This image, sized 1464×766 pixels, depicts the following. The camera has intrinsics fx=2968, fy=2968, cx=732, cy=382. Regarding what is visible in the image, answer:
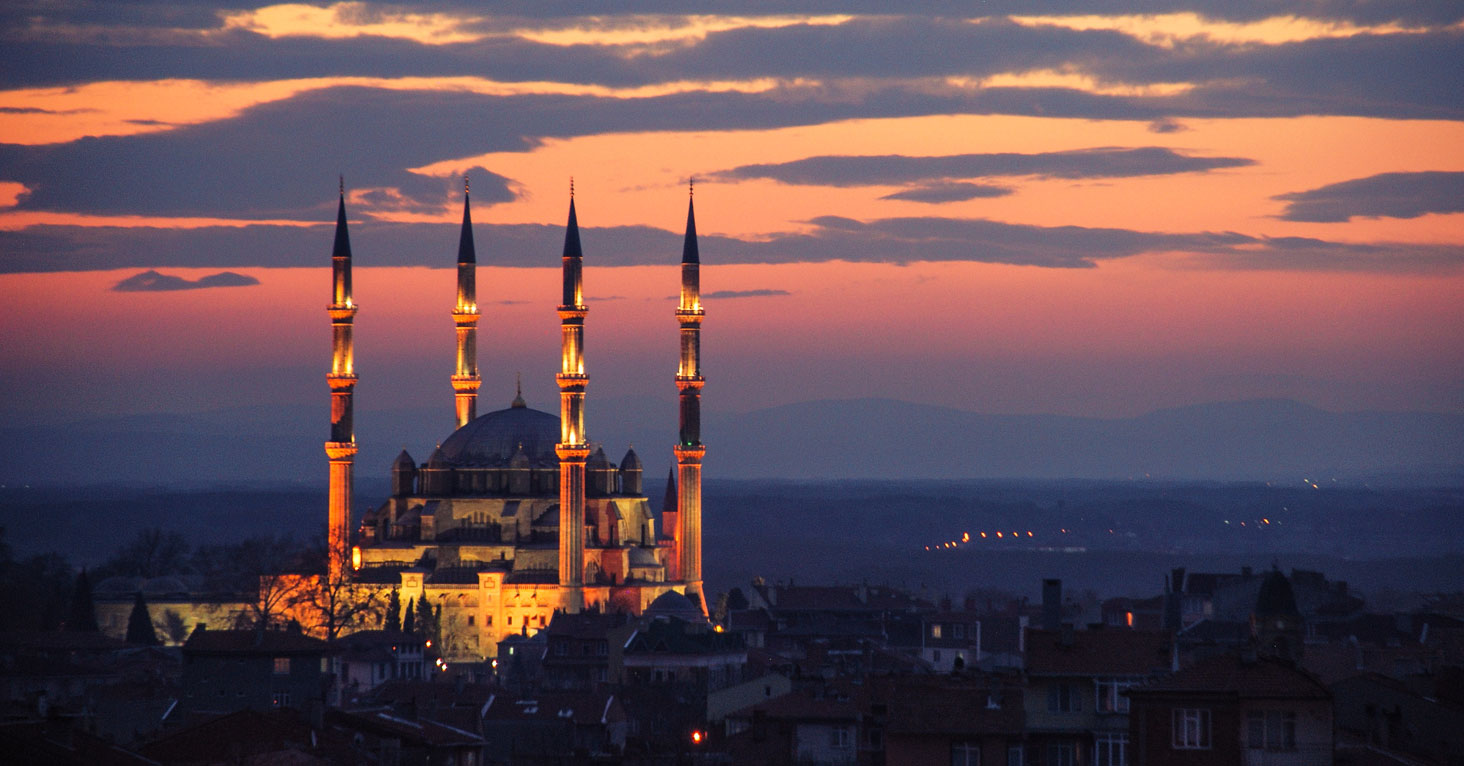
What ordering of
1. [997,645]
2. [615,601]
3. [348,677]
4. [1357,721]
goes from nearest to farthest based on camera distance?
1. [1357,721]
2. [348,677]
3. [997,645]
4. [615,601]

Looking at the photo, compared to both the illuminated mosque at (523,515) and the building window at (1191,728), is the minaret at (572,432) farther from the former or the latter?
the building window at (1191,728)

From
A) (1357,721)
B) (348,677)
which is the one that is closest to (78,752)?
(1357,721)

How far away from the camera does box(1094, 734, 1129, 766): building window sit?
42562 millimetres

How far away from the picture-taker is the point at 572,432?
115688 millimetres

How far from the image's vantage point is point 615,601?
376ft

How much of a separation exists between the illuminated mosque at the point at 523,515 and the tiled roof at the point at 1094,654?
2572 inches

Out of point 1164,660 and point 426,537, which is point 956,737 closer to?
point 1164,660

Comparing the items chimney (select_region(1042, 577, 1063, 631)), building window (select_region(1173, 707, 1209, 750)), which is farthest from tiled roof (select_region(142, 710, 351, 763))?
building window (select_region(1173, 707, 1209, 750))

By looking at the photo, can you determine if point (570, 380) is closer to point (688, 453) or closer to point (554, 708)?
point (688, 453)

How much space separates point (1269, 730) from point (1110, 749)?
5.32 meters

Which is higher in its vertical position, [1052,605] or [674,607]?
[1052,605]

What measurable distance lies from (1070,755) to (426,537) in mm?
79277

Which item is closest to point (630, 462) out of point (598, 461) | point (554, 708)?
point (598, 461)

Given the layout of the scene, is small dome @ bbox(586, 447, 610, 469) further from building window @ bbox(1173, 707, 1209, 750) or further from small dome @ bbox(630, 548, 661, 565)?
building window @ bbox(1173, 707, 1209, 750)
